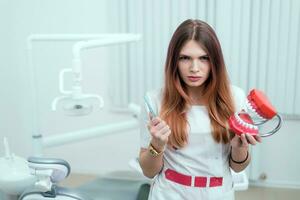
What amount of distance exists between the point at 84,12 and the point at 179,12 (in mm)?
656

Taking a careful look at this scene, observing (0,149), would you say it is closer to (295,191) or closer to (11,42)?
(11,42)

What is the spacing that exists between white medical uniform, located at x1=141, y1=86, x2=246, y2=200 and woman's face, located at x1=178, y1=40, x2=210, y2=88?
9 cm

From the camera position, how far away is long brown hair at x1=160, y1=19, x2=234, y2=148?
95 centimetres

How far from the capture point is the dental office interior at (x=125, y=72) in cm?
211

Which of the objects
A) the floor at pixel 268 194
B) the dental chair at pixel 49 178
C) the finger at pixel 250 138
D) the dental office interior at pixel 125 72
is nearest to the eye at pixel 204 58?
the finger at pixel 250 138

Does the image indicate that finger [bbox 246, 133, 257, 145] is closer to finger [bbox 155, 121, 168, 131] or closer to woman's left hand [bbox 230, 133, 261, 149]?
woman's left hand [bbox 230, 133, 261, 149]

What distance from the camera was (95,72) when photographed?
99.2 inches

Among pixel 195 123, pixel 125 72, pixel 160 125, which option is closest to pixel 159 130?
pixel 160 125

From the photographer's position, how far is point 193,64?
942 mm

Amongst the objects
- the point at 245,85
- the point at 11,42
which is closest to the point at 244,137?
the point at 245,85

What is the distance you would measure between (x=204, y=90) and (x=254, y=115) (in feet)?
0.66

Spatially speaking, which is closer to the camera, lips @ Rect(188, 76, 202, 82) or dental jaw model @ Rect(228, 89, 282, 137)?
dental jaw model @ Rect(228, 89, 282, 137)

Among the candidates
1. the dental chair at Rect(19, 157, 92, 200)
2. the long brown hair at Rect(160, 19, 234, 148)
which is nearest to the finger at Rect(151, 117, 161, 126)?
the long brown hair at Rect(160, 19, 234, 148)

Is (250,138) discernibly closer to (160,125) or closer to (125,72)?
(160,125)
